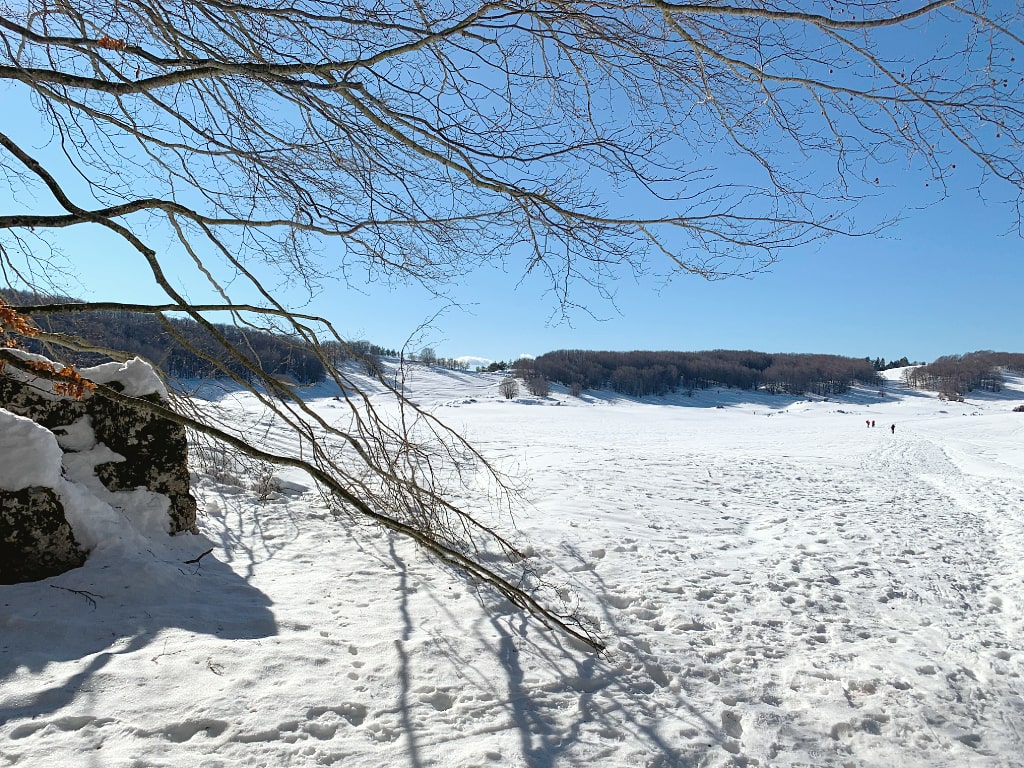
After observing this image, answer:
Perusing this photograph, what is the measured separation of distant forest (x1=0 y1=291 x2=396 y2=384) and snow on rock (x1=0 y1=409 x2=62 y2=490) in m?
0.70

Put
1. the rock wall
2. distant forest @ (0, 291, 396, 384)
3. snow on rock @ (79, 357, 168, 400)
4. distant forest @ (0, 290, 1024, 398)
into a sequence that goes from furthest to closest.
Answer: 1. distant forest @ (0, 290, 1024, 398)
2. snow on rock @ (79, 357, 168, 400)
3. distant forest @ (0, 291, 396, 384)
4. the rock wall

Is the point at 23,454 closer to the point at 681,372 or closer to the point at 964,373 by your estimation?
the point at 681,372

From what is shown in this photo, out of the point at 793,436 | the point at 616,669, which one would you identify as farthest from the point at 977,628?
the point at 793,436

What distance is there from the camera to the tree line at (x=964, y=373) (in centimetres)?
10400

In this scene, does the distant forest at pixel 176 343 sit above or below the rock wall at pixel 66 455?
above

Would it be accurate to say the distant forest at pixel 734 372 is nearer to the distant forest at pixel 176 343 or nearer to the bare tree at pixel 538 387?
the bare tree at pixel 538 387

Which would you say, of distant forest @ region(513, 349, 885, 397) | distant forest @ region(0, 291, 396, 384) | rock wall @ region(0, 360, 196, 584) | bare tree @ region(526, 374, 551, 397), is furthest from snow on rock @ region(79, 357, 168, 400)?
distant forest @ region(513, 349, 885, 397)

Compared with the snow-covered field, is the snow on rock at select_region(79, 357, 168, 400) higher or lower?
higher

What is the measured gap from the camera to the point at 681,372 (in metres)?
114

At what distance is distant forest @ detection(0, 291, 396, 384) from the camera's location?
394 cm

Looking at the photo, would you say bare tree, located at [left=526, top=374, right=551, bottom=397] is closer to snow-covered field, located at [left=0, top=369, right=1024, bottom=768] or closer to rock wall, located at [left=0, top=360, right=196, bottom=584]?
snow-covered field, located at [left=0, top=369, right=1024, bottom=768]

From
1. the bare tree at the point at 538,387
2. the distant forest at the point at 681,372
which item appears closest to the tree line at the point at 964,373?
the distant forest at the point at 681,372

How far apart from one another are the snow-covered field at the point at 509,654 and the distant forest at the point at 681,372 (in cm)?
8611

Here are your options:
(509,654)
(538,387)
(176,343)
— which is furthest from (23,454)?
(538,387)
